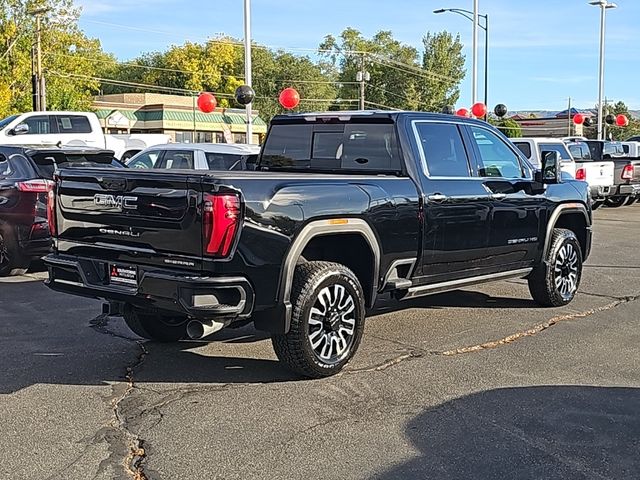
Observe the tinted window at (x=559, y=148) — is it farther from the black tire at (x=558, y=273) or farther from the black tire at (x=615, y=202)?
the black tire at (x=558, y=273)

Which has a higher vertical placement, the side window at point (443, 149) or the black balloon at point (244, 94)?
the black balloon at point (244, 94)

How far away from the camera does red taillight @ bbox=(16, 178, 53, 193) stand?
31.6 feet

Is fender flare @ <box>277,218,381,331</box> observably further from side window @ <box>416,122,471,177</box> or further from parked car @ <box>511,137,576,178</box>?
parked car @ <box>511,137,576,178</box>

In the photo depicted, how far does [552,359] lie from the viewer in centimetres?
638

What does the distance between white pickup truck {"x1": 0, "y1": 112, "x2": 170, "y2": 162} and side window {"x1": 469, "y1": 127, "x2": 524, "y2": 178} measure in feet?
42.6

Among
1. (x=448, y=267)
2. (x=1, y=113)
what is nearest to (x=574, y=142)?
(x=448, y=267)

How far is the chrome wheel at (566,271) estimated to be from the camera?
8414 millimetres

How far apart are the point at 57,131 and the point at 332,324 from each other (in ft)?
56.1

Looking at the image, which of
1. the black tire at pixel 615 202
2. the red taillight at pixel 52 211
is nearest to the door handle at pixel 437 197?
the red taillight at pixel 52 211

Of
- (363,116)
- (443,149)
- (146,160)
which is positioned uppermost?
(363,116)

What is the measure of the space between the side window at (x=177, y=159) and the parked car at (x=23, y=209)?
2.92 m

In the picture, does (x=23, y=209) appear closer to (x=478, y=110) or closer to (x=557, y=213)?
(x=557, y=213)

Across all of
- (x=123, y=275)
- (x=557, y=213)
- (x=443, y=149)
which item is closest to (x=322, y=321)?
(x=123, y=275)

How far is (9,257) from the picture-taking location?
9.80m
